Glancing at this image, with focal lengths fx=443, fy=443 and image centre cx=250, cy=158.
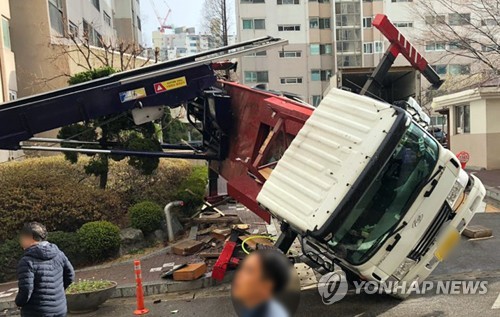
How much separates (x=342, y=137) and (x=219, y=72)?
15.0ft

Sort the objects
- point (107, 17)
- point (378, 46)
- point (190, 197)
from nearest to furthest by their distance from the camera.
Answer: point (190, 197) < point (107, 17) < point (378, 46)

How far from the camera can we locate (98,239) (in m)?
8.15

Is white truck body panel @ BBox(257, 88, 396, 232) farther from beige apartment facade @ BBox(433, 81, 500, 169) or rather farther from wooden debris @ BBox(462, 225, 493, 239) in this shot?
beige apartment facade @ BBox(433, 81, 500, 169)

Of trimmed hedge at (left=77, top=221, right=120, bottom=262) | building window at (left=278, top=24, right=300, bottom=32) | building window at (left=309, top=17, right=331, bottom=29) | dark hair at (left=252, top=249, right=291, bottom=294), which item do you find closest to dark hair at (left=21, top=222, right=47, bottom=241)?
Answer: dark hair at (left=252, top=249, right=291, bottom=294)

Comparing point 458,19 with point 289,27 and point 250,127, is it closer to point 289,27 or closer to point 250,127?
point 250,127

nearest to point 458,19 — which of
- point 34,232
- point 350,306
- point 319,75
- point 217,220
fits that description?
point 217,220

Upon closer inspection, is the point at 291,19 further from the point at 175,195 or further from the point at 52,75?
the point at 175,195

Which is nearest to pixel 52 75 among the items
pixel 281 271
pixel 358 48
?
pixel 281 271

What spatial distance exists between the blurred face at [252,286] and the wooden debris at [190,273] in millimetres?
5497

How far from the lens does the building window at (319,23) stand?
4747 cm

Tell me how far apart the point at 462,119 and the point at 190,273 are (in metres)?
19.0

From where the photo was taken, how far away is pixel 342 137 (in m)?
4.53

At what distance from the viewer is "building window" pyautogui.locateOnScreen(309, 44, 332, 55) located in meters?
47.2

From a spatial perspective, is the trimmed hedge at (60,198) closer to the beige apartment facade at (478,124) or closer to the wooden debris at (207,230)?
the wooden debris at (207,230)
